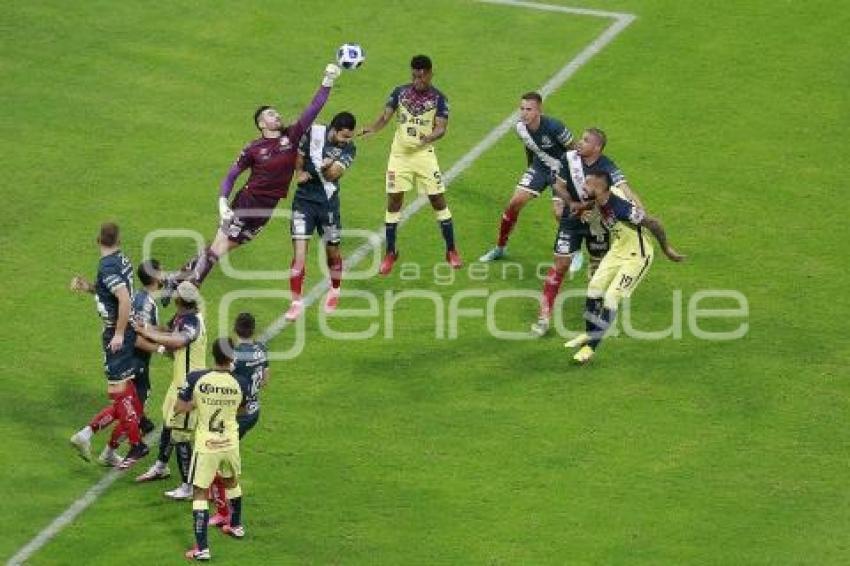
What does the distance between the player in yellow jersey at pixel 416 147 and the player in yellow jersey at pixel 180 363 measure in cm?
547

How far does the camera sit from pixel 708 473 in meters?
24.3

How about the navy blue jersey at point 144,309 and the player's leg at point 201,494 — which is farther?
the navy blue jersey at point 144,309

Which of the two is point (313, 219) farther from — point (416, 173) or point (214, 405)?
point (214, 405)

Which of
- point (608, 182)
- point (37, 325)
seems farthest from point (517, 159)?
point (37, 325)

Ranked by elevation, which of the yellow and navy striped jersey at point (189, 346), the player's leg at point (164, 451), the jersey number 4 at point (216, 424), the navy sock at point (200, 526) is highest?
the yellow and navy striped jersey at point (189, 346)

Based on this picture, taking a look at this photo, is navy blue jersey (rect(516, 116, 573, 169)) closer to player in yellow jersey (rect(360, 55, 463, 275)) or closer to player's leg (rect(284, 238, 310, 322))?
player in yellow jersey (rect(360, 55, 463, 275))

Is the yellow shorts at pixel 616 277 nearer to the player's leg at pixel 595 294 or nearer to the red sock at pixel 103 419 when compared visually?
the player's leg at pixel 595 294

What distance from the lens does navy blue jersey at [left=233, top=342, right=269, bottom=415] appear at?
22531 mm

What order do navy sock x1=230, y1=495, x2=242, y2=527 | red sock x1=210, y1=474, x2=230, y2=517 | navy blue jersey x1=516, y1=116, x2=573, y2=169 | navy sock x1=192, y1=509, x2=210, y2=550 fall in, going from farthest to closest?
navy blue jersey x1=516, y1=116, x2=573, y2=169 → red sock x1=210, y1=474, x2=230, y2=517 → navy sock x1=230, y1=495, x2=242, y2=527 → navy sock x1=192, y1=509, x2=210, y2=550

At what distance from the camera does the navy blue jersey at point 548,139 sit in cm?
2808

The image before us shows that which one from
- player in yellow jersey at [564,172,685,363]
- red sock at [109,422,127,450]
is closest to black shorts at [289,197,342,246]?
player in yellow jersey at [564,172,685,363]

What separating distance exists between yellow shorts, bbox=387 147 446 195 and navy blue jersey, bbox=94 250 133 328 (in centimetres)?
549

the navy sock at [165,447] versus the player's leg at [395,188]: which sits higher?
the player's leg at [395,188]

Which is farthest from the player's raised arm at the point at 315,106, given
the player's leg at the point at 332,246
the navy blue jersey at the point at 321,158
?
the player's leg at the point at 332,246
